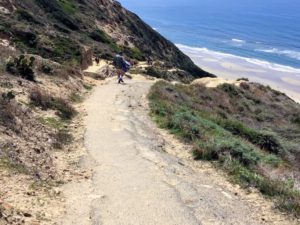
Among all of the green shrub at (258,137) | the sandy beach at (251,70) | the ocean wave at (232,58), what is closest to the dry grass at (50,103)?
the green shrub at (258,137)

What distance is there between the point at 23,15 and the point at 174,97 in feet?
56.1

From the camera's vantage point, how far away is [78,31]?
4297 centimetres

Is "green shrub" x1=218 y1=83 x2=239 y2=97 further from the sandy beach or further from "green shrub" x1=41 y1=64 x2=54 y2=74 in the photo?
the sandy beach

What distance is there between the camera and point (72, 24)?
43094 millimetres

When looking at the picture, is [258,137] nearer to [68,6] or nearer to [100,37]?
[100,37]

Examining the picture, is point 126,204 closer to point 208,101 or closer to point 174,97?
point 174,97

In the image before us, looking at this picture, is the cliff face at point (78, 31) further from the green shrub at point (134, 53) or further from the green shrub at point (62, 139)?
the green shrub at point (62, 139)

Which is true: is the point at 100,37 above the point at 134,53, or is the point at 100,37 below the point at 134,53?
above

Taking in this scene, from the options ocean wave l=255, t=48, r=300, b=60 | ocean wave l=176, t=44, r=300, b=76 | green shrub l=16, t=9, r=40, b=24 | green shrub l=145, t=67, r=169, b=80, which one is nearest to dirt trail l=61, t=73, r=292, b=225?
green shrub l=145, t=67, r=169, b=80

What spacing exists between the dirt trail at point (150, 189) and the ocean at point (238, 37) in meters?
52.6

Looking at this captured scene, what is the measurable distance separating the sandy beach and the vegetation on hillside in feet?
96.8

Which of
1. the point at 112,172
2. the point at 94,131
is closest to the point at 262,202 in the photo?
the point at 112,172

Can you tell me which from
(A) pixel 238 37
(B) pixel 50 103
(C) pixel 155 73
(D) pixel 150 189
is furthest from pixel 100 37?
(A) pixel 238 37

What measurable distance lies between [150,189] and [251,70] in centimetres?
6628
